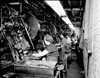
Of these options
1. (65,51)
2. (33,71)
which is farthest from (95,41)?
(65,51)

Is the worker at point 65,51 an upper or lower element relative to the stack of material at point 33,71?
lower

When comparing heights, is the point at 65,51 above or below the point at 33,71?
below

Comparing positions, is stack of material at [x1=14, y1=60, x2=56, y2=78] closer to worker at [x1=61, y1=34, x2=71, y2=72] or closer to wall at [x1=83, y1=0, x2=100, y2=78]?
wall at [x1=83, y1=0, x2=100, y2=78]

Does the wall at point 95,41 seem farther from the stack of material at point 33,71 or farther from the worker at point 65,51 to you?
the worker at point 65,51

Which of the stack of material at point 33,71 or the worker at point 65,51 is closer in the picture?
the stack of material at point 33,71

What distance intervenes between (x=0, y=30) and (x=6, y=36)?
0.26 metres

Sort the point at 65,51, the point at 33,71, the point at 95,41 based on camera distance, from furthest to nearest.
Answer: the point at 65,51
the point at 33,71
the point at 95,41

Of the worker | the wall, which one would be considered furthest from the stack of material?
the worker

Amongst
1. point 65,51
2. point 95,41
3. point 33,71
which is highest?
point 95,41

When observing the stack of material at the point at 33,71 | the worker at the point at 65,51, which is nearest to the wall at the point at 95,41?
the stack of material at the point at 33,71

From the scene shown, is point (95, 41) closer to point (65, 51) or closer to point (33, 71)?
point (33, 71)

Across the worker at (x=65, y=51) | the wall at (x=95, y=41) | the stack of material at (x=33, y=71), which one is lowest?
the worker at (x=65, y=51)

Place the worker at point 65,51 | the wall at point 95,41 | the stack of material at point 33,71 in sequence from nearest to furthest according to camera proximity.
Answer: the wall at point 95,41
the stack of material at point 33,71
the worker at point 65,51

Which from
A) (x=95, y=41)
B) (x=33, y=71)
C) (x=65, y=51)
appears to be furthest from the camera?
(x=65, y=51)
